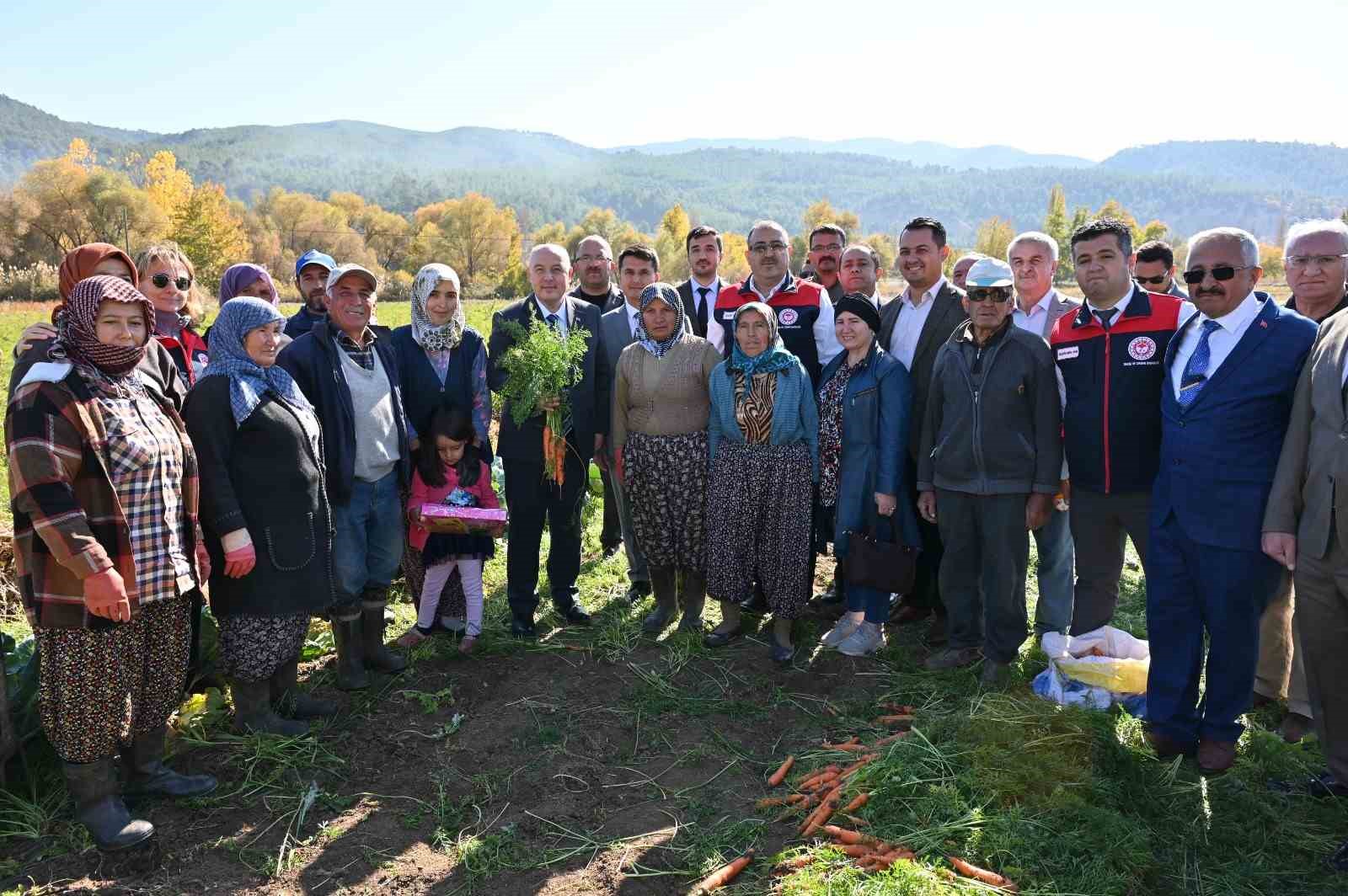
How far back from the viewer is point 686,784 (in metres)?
4.16

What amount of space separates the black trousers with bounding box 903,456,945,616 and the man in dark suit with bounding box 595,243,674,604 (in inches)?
77.2

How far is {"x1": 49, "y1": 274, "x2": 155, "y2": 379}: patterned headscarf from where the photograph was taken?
129 inches

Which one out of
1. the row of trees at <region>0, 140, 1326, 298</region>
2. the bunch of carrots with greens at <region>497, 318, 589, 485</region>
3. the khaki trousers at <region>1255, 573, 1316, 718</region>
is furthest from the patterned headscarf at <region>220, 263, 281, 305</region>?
the row of trees at <region>0, 140, 1326, 298</region>

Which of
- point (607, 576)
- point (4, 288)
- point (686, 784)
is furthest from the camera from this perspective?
point (4, 288)

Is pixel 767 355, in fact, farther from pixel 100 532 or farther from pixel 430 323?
pixel 100 532

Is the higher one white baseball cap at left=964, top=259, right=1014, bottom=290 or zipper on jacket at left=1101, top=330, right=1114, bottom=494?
white baseball cap at left=964, top=259, right=1014, bottom=290

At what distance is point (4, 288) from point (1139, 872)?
57.4m

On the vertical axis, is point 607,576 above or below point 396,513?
below

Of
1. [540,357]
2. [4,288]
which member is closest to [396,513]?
[540,357]

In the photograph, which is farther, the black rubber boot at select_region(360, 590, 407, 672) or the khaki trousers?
the black rubber boot at select_region(360, 590, 407, 672)

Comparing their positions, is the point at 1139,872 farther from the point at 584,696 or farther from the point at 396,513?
the point at 396,513

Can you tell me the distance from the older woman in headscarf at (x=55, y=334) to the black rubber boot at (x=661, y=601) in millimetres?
3157

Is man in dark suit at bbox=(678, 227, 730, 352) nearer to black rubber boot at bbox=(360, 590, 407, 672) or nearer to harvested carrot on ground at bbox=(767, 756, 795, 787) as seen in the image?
black rubber boot at bbox=(360, 590, 407, 672)

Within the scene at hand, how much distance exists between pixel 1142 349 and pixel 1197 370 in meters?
0.45
